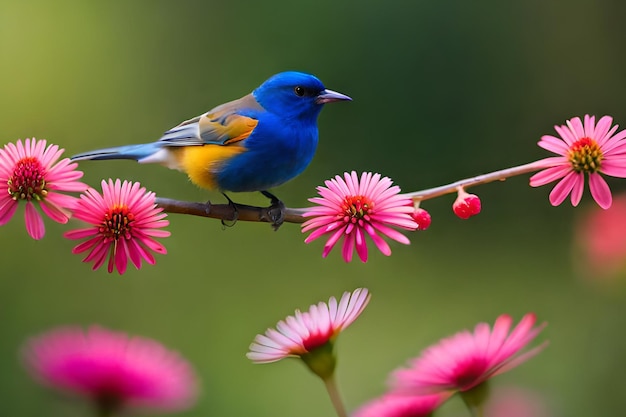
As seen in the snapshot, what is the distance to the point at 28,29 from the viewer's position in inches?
38.3

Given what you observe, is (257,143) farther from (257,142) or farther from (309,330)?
(309,330)

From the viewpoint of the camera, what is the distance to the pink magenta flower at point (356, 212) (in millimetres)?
354

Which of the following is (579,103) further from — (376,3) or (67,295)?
(67,295)

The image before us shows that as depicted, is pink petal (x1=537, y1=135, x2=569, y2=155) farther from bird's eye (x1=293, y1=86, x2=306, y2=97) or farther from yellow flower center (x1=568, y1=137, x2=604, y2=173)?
bird's eye (x1=293, y1=86, x2=306, y2=97)

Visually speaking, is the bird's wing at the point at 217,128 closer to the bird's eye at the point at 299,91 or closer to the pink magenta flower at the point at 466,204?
the bird's eye at the point at 299,91

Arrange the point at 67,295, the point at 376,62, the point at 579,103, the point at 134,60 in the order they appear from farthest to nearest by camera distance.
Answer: the point at 579,103, the point at 376,62, the point at 134,60, the point at 67,295

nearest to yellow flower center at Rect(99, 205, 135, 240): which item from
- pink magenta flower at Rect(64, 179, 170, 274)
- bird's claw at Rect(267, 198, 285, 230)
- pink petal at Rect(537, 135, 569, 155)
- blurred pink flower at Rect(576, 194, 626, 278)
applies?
pink magenta flower at Rect(64, 179, 170, 274)

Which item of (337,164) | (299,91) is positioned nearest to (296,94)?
(299,91)


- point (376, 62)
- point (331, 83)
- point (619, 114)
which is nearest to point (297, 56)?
point (331, 83)

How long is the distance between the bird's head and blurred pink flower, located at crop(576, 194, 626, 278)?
14.9 inches

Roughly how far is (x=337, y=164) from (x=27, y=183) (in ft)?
2.74

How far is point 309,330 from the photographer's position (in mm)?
323

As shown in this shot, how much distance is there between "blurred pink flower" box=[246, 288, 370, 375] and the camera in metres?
0.29

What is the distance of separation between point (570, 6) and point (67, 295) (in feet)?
3.49
